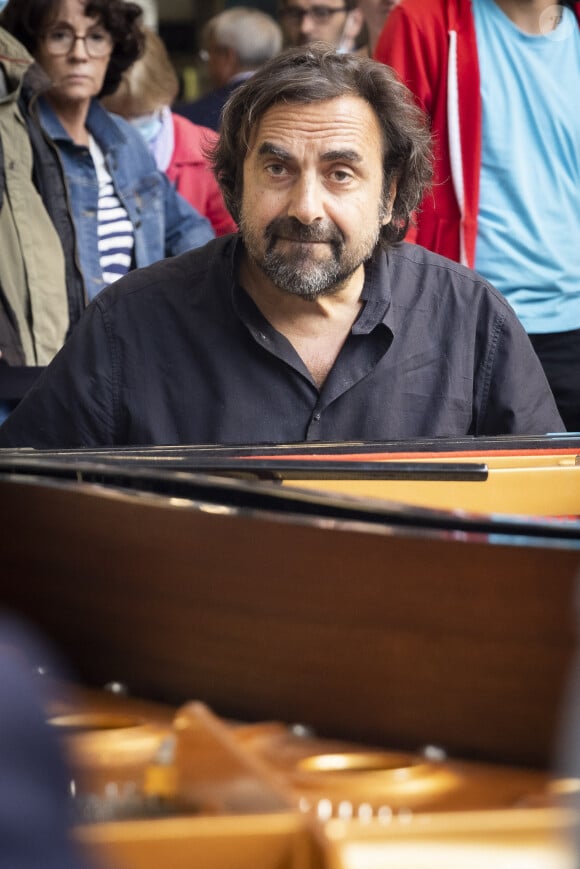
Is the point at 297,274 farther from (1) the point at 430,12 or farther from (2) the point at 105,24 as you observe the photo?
(2) the point at 105,24

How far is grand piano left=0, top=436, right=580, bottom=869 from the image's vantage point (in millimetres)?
1099

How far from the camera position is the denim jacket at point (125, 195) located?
11.1 ft

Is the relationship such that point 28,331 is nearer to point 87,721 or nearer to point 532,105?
point 532,105

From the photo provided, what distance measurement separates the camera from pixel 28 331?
3.15 meters

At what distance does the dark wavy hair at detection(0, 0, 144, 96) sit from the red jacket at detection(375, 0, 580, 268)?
2.64ft

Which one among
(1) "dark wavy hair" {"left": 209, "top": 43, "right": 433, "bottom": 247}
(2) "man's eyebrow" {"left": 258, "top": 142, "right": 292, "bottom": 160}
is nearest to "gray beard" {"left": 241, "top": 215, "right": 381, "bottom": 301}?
(2) "man's eyebrow" {"left": 258, "top": 142, "right": 292, "bottom": 160}

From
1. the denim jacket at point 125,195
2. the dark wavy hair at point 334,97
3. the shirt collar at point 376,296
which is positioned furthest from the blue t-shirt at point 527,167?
the denim jacket at point 125,195

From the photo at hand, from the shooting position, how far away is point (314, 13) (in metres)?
4.24

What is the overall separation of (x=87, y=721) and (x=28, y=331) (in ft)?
6.40

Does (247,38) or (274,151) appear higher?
(247,38)

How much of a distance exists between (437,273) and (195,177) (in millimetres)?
1752

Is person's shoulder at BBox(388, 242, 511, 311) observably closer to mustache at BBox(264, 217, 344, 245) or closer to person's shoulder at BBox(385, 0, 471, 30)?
mustache at BBox(264, 217, 344, 245)

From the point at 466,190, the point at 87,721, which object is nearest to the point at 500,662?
the point at 87,721

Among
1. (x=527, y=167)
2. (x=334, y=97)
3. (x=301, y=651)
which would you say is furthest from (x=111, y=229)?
(x=301, y=651)
